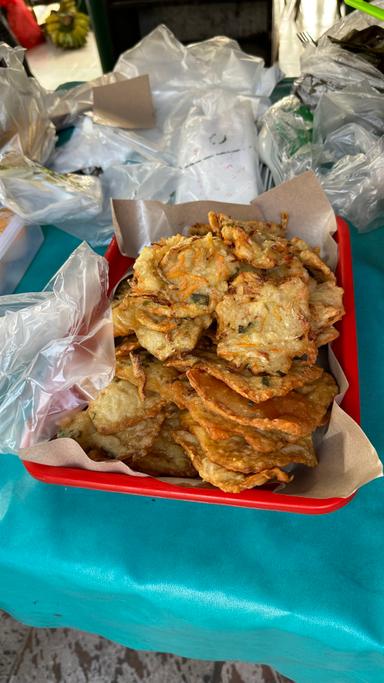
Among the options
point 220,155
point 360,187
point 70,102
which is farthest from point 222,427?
point 70,102

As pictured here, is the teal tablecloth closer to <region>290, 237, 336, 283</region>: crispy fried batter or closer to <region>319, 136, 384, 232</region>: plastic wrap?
<region>290, 237, 336, 283</region>: crispy fried batter

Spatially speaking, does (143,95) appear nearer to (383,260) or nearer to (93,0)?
(383,260)

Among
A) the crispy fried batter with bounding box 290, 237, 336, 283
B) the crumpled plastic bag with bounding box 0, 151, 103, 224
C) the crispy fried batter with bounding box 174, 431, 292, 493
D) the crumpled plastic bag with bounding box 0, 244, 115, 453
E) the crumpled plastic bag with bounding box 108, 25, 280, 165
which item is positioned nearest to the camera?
the crispy fried batter with bounding box 174, 431, 292, 493

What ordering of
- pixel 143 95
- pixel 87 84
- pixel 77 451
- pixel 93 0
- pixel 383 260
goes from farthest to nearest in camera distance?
1. pixel 93 0
2. pixel 87 84
3. pixel 143 95
4. pixel 383 260
5. pixel 77 451

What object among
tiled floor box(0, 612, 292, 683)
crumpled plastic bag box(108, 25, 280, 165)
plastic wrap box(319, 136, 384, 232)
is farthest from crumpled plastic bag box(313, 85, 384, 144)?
tiled floor box(0, 612, 292, 683)

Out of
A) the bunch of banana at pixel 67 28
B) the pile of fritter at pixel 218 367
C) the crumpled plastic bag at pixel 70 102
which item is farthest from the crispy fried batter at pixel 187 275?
the bunch of banana at pixel 67 28

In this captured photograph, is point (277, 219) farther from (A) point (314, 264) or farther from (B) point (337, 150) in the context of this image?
(B) point (337, 150)

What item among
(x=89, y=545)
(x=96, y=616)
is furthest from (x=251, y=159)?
(x=96, y=616)
